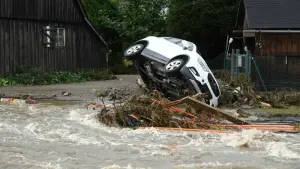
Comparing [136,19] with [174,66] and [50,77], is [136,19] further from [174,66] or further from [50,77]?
[174,66]

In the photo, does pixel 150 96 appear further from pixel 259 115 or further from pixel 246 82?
pixel 246 82

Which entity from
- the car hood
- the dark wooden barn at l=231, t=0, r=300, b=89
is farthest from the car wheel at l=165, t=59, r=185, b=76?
the dark wooden barn at l=231, t=0, r=300, b=89

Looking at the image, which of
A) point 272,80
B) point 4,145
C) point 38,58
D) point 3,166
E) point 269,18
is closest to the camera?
point 3,166

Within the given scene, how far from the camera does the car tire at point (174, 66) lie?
15.6 m

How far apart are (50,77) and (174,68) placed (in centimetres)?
1312

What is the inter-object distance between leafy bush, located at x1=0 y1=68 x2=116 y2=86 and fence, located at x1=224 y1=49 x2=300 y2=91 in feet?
34.6

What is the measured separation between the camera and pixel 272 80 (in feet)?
65.1

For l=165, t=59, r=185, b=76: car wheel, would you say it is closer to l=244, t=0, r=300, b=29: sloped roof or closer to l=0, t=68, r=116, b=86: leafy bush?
l=244, t=0, r=300, b=29: sloped roof

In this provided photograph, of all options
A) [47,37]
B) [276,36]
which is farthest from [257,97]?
[47,37]

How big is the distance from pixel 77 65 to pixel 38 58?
3511 millimetres

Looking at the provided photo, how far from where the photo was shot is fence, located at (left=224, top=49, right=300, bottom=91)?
19.6m

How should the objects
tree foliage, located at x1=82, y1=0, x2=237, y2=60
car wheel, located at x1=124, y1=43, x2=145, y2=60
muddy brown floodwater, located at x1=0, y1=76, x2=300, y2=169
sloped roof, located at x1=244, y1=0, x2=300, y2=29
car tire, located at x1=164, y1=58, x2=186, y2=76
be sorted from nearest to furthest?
muddy brown floodwater, located at x1=0, y1=76, x2=300, y2=169 < car tire, located at x1=164, y1=58, x2=186, y2=76 < car wheel, located at x1=124, y1=43, x2=145, y2=60 < sloped roof, located at x1=244, y1=0, x2=300, y2=29 < tree foliage, located at x1=82, y1=0, x2=237, y2=60

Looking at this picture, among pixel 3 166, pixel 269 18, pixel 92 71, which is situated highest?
pixel 269 18

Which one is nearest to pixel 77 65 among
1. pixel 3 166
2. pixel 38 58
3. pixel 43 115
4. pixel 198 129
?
pixel 38 58
